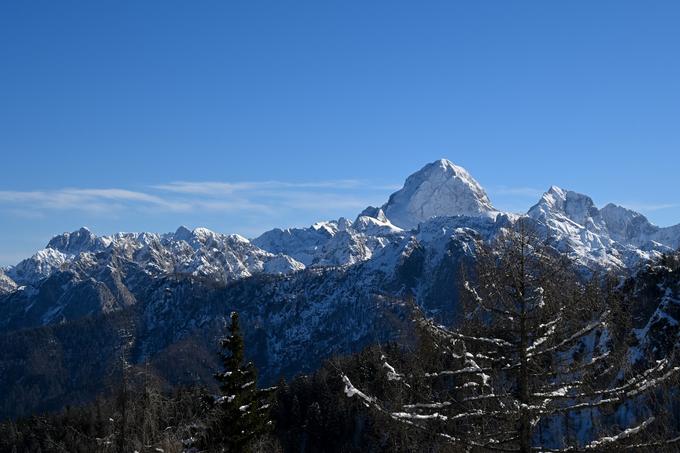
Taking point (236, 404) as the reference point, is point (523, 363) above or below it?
above

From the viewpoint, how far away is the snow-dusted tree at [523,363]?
13.0 m

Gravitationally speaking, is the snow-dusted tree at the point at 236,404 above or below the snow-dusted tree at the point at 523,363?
below

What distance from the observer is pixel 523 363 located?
13789 millimetres

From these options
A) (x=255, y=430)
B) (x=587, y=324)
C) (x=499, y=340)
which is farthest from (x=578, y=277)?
(x=255, y=430)

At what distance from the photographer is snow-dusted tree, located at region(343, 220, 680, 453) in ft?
42.7

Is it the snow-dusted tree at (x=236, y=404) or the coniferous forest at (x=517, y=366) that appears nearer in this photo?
the coniferous forest at (x=517, y=366)

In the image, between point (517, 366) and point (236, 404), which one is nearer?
point (517, 366)

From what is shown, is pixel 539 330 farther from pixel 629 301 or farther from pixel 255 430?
pixel 255 430

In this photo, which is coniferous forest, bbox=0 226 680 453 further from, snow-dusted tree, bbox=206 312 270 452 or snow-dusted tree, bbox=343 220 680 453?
snow-dusted tree, bbox=206 312 270 452

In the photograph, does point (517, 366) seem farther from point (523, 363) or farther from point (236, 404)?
point (236, 404)

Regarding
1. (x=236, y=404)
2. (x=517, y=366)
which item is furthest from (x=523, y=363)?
(x=236, y=404)

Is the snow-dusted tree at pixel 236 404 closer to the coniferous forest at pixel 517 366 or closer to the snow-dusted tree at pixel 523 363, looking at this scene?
the coniferous forest at pixel 517 366

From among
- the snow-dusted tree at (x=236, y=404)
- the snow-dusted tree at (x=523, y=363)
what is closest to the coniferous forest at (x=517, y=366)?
the snow-dusted tree at (x=523, y=363)

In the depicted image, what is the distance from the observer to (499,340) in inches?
542
